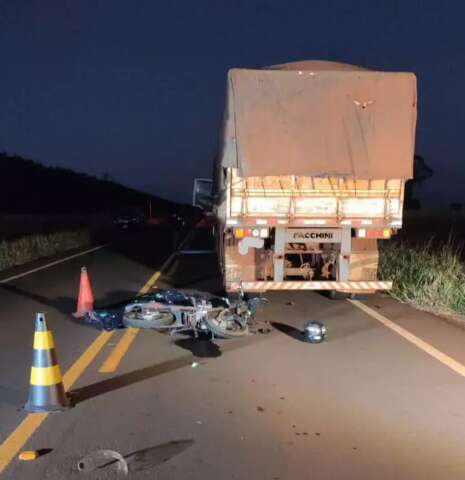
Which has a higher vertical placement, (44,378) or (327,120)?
(327,120)

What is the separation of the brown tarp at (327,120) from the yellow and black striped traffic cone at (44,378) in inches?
204

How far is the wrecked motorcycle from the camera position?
8.16m

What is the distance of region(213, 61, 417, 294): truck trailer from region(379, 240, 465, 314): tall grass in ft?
5.06

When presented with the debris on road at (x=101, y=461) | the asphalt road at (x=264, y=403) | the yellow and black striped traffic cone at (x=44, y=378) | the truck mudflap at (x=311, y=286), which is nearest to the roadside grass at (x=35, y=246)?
the asphalt road at (x=264, y=403)

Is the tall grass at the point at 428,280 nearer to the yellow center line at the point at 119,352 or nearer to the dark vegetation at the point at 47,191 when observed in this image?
the yellow center line at the point at 119,352

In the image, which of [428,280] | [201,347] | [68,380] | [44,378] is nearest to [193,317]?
[201,347]

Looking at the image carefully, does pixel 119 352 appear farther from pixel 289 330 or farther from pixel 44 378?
pixel 289 330

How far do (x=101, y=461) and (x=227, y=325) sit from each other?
160 inches

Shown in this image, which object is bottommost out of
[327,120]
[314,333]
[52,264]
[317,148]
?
[52,264]

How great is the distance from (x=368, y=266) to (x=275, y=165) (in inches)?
105

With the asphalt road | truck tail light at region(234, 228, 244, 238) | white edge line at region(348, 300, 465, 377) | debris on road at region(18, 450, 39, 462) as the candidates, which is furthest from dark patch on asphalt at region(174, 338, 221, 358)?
debris on road at region(18, 450, 39, 462)

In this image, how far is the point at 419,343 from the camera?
7.84m

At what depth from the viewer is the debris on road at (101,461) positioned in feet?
13.5

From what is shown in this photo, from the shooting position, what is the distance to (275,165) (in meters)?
9.63
